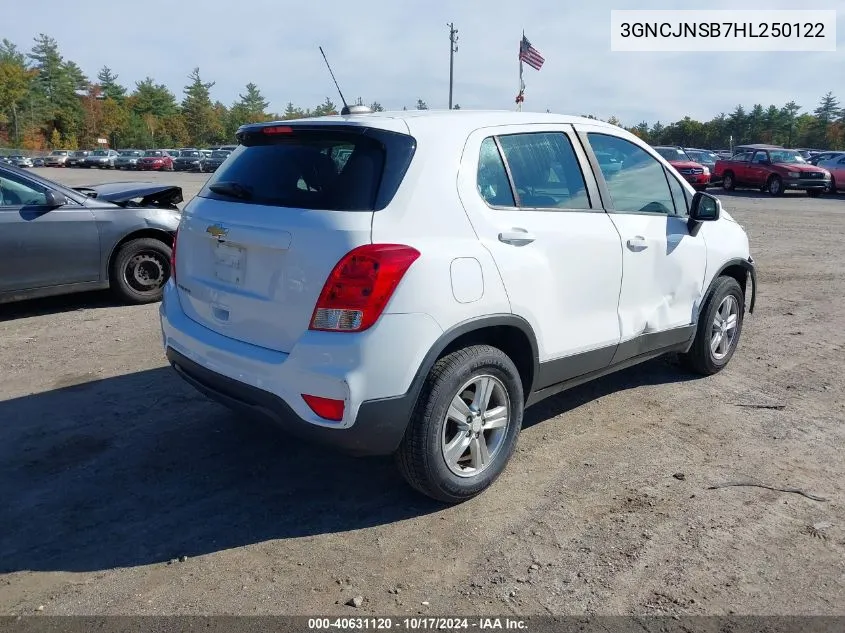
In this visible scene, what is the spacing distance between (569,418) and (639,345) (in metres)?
0.64

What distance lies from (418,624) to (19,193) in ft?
19.1

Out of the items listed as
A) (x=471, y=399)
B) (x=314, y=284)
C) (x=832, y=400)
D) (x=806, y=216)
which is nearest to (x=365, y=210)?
(x=314, y=284)

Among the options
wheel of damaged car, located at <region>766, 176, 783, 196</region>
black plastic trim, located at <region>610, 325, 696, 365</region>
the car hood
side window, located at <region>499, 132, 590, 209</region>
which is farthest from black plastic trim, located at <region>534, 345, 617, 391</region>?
wheel of damaged car, located at <region>766, 176, 783, 196</region>

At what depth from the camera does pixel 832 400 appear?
4844mm

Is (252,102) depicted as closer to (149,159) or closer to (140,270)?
(149,159)

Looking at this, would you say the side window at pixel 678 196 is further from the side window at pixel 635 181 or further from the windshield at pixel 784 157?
the windshield at pixel 784 157

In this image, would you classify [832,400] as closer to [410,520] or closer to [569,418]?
[569,418]

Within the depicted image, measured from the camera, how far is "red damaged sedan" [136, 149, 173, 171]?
49844mm

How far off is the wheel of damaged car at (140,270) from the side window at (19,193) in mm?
870

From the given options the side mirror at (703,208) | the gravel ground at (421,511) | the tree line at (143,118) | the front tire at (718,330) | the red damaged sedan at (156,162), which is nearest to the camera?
the gravel ground at (421,511)

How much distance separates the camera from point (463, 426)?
11.1 feet

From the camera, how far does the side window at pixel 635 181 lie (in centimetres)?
420

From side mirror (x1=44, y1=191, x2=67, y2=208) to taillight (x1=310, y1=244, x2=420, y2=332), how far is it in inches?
191

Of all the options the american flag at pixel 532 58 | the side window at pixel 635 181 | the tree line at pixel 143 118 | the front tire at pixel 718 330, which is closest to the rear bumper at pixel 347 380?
the side window at pixel 635 181
